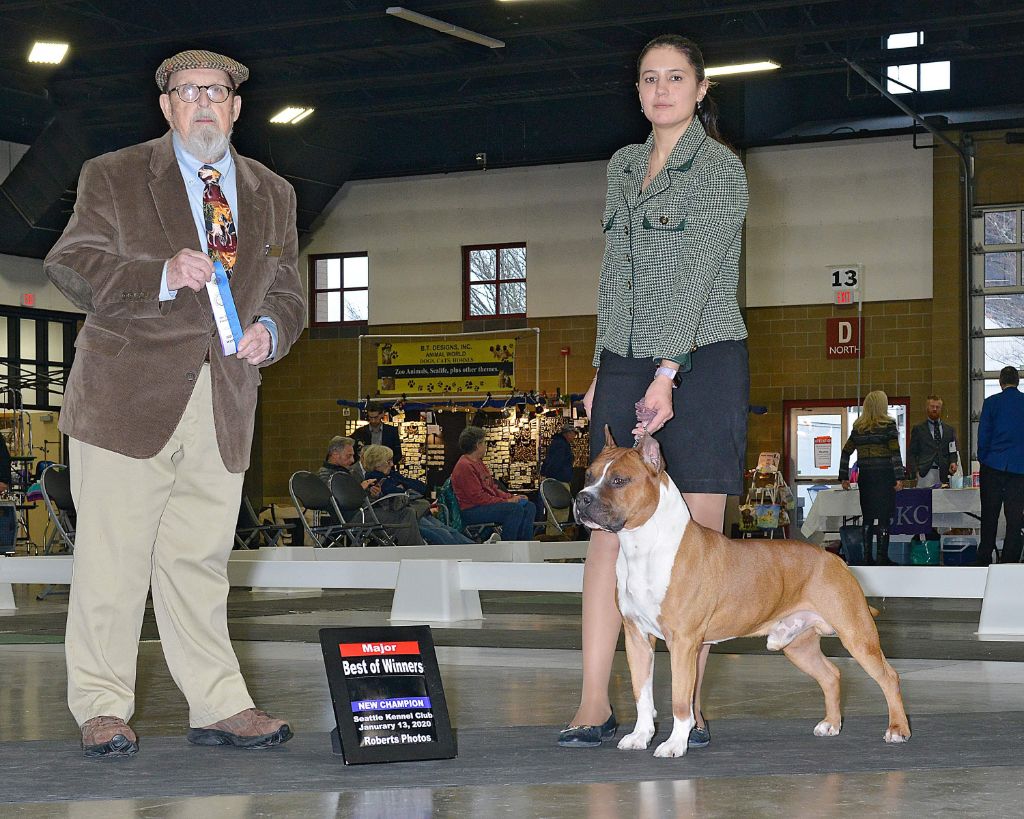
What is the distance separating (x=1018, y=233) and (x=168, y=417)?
1647 cm

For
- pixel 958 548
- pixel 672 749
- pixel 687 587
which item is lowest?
pixel 958 548

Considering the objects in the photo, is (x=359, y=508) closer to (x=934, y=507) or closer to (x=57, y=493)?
(x=57, y=493)

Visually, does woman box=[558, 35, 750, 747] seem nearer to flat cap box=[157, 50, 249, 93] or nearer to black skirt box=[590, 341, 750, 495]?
black skirt box=[590, 341, 750, 495]

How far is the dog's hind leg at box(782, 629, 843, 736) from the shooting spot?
3400mm

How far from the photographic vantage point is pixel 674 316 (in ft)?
10.5

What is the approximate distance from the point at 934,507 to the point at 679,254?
11.2 m

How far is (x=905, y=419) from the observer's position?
1856cm

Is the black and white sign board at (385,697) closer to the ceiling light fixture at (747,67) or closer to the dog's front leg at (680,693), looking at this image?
the dog's front leg at (680,693)

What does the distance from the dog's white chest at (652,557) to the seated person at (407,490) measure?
929 centimetres

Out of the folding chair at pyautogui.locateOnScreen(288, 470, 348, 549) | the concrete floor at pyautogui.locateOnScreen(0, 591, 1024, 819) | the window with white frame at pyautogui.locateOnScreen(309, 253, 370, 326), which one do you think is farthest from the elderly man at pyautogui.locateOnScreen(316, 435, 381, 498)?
the window with white frame at pyautogui.locateOnScreen(309, 253, 370, 326)

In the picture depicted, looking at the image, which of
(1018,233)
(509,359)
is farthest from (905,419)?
(509,359)

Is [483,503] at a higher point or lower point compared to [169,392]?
lower

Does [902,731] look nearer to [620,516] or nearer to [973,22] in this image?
[620,516]

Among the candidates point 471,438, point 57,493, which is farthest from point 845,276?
point 57,493
